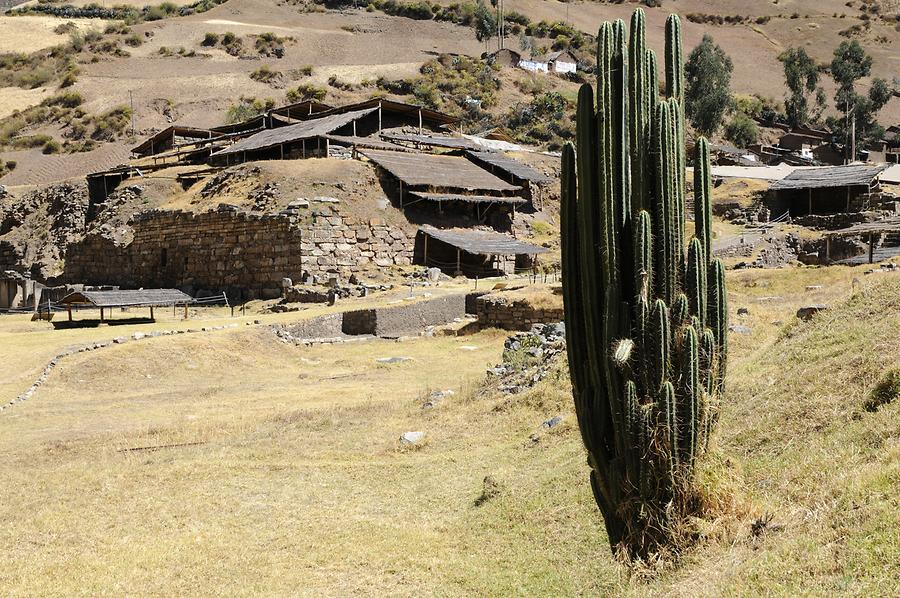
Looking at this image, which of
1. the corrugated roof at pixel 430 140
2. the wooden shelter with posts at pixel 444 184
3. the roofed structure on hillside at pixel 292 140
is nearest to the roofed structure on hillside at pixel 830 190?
the wooden shelter with posts at pixel 444 184

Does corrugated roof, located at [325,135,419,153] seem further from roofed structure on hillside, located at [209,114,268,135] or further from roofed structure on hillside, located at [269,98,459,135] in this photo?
roofed structure on hillside, located at [209,114,268,135]

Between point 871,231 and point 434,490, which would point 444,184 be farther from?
point 434,490

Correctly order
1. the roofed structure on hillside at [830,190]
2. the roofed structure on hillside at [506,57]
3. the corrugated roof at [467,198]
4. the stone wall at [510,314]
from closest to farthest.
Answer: the stone wall at [510,314]
the corrugated roof at [467,198]
the roofed structure on hillside at [830,190]
the roofed structure on hillside at [506,57]

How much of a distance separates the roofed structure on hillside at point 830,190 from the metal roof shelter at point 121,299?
29992 mm

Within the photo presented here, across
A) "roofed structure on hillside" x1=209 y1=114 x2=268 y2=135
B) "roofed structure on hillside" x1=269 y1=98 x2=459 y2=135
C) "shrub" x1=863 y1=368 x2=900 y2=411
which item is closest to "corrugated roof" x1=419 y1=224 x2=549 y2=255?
"roofed structure on hillside" x1=269 y1=98 x2=459 y2=135

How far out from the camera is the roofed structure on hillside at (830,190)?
3972 centimetres

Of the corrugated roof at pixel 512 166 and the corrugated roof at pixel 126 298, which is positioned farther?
the corrugated roof at pixel 512 166

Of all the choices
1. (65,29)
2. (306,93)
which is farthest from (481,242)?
(65,29)

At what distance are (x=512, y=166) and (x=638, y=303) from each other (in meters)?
37.1

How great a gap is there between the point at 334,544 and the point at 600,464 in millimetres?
3234

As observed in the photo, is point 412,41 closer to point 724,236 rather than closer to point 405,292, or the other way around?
point 724,236

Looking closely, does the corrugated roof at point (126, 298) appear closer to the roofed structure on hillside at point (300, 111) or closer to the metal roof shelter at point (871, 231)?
the metal roof shelter at point (871, 231)

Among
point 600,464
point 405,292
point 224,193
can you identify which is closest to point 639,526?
point 600,464

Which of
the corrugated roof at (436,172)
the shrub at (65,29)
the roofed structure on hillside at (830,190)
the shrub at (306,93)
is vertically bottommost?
the roofed structure on hillside at (830,190)
